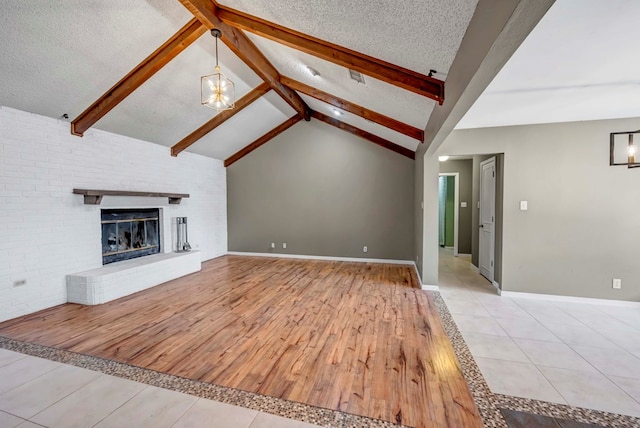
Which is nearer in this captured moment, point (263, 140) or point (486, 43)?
point (486, 43)

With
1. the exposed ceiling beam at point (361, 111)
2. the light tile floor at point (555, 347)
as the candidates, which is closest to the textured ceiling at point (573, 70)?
the exposed ceiling beam at point (361, 111)

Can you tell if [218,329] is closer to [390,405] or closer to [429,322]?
[390,405]

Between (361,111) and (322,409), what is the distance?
3776 millimetres

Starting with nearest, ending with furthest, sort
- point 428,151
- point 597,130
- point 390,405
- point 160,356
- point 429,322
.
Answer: point 390,405, point 160,356, point 429,322, point 597,130, point 428,151

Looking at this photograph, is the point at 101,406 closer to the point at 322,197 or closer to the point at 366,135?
the point at 322,197

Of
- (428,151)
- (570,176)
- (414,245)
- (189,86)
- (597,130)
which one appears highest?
(189,86)

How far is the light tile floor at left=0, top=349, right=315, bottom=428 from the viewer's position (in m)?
1.62

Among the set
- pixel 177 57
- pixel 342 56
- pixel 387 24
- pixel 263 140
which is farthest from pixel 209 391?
pixel 263 140

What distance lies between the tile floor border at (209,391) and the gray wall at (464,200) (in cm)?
633

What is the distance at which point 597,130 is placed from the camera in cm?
339

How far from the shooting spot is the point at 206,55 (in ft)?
11.5

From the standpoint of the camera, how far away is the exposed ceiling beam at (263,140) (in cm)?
626

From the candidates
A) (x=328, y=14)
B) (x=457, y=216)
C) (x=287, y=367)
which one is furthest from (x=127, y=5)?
(x=457, y=216)

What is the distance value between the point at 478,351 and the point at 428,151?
2463 millimetres
